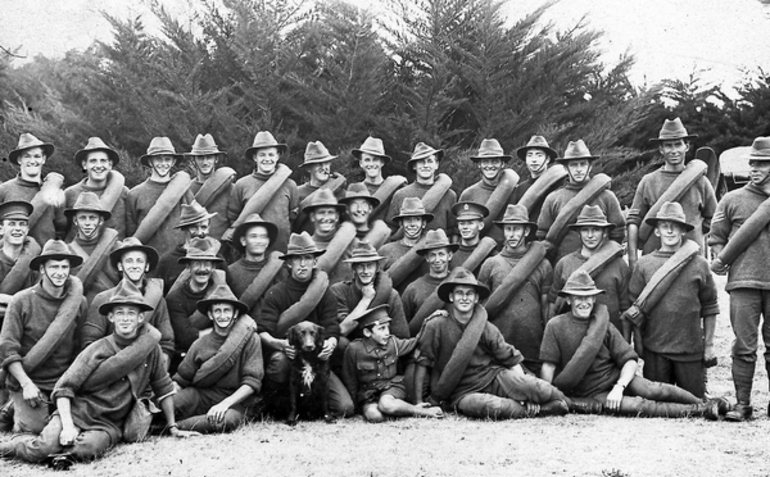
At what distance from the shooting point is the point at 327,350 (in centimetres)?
734

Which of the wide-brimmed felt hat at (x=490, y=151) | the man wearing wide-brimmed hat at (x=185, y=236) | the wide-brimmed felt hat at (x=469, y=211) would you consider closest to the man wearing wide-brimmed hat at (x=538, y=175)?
the wide-brimmed felt hat at (x=490, y=151)

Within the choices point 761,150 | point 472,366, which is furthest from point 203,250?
point 761,150

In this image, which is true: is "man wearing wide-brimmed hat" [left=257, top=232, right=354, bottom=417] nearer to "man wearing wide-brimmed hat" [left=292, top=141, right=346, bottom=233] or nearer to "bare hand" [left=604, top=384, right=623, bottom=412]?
"man wearing wide-brimmed hat" [left=292, top=141, right=346, bottom=233]

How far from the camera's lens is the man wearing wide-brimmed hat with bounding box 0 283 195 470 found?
6219 mm

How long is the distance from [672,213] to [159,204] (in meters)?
4.66

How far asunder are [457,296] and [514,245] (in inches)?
36.0

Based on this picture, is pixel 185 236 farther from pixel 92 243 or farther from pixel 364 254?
pixel 364 254

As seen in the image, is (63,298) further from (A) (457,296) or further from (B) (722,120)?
(B) (722,120)

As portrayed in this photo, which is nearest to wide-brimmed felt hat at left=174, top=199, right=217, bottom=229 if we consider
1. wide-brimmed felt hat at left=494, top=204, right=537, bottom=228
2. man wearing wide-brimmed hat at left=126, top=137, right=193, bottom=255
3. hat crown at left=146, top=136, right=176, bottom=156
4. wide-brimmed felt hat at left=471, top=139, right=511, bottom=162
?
man wearing wide-brimmed hat at left=126, top=137, right=193, bottom=255

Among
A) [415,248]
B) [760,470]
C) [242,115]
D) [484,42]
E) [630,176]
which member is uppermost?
[484,42]

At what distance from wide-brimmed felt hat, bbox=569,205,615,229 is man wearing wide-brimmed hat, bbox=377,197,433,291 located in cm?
144

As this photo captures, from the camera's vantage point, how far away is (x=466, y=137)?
12.0m

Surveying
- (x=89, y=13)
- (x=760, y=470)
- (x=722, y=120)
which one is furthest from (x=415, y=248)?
(x=722, y=120)

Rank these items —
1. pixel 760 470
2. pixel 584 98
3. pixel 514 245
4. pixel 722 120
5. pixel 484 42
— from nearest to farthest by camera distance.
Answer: pixel 760 470, pixel 514 245, pixel 484 42, pixel 584 98, pixel 722 120
